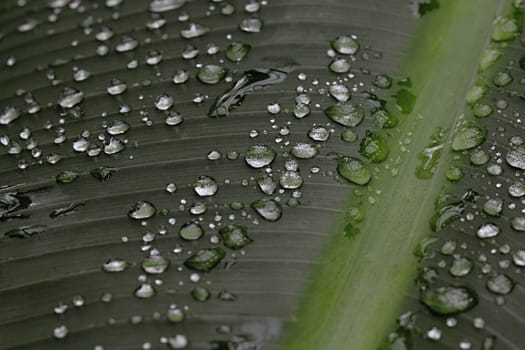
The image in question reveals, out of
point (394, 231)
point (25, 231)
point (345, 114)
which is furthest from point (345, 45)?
point (25, 231)

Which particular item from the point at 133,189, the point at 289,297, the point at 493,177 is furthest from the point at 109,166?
the point at 493,177

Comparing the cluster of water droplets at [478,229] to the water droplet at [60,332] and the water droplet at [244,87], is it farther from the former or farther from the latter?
the water droplet at [60,332]

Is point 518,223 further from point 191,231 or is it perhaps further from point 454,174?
point 191,231

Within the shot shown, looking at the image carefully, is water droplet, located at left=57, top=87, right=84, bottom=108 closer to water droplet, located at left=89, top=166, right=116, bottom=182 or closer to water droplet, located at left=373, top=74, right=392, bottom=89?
water droplet, located at left=89, top=166, right=116, bottom=182

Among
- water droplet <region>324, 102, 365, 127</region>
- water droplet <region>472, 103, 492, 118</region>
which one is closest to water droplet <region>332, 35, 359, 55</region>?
water droplet <region>324, 102, 365, 127</region>

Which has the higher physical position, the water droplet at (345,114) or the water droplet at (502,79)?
the water droplet at (502,79)

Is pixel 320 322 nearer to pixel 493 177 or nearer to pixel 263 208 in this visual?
pixel 263 208

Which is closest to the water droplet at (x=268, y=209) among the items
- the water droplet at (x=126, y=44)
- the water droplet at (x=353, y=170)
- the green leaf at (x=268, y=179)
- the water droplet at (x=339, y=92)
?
the green leaf at (x=268, y=179)

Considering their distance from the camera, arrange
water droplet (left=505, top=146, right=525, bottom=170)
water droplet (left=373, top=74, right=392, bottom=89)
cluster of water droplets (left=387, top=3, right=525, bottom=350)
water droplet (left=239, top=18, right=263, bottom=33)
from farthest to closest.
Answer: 1. water droplet (left=239, top=18, right=263, bottom=33)
2. water droplet (left=373, top=74, right=392, bottom=89)
3. water droplet (left=505, top=146, right=525, bottom=170)
4. cluster of water droplets (left=387, top=3, right=525, bottom=350)
